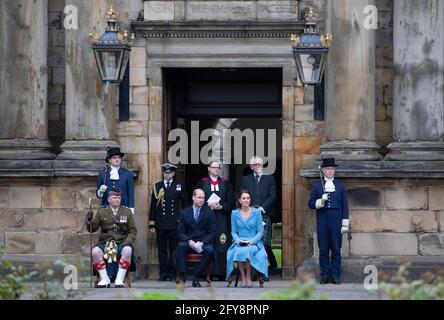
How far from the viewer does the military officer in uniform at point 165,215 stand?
2439 cm

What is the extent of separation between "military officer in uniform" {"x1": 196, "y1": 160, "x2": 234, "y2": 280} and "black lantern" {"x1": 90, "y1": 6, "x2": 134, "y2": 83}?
2.12m

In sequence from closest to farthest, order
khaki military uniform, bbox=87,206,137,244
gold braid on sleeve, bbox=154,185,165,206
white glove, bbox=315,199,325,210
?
khaki military uniform, bbox=87,206,137,244 < white glove, bbox=315,199,325,210 < gold braid on sleeve, bbox=154,185,165,206

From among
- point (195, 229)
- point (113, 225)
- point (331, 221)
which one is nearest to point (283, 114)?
point (331, 221)

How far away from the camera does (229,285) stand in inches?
895

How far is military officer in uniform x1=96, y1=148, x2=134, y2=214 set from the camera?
23.5 m

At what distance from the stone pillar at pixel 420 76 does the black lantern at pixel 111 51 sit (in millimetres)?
3894

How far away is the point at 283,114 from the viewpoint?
2500 cm

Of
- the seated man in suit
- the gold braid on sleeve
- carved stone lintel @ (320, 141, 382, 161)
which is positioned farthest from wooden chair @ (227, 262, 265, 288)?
carved stone lintel @ (320, 141, 382, 161)

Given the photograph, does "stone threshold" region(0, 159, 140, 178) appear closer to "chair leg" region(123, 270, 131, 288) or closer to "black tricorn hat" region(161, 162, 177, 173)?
"black tricorn hat" region(161, 162, 177, 173)

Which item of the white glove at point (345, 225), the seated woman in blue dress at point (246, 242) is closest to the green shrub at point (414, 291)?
the seated woman in blue dress at point (246, 242)

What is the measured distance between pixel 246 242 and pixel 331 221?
3.95ft

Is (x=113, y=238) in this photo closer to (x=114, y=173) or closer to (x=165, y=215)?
(x=114, y=173)
